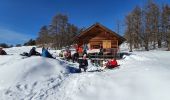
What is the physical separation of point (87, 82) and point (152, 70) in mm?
3173

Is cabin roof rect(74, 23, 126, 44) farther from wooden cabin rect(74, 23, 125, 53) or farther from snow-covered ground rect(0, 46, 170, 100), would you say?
snow-covered ground rect(0, 46, 170, 100)

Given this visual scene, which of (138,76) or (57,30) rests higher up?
(57,30)

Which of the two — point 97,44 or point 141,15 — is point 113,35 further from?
point 141,15

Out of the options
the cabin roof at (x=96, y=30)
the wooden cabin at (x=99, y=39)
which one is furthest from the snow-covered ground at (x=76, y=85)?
the wooden cabin at (x=99, y=39)

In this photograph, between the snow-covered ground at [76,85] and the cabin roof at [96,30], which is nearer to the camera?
the snow-covered ground at [76,85]

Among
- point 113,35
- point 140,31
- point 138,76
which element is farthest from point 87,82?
point 140,31

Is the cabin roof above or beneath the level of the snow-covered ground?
above

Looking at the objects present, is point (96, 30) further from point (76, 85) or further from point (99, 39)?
point (76, 85)

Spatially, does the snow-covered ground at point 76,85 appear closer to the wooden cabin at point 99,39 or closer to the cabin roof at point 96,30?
the cabin roof at point 96,30

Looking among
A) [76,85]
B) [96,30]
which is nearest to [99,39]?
[96,30]

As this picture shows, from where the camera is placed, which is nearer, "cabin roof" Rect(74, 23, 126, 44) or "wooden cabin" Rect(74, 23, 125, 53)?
"cabin roof" Rect(74, 23, 126, 44)

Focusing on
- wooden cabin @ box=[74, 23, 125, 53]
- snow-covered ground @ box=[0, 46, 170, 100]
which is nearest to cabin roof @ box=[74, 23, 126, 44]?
wooden cabin @ box=[74, 23, 125, 53]

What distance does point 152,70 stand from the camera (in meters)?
14.8

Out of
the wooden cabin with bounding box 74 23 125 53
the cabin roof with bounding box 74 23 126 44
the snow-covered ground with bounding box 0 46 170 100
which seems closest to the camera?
the snow-covered ground with bounding box 0 46 170 100
